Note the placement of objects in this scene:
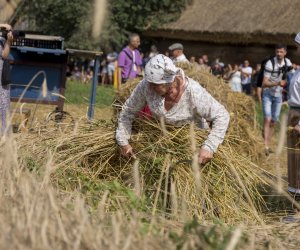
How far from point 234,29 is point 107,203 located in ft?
72.1

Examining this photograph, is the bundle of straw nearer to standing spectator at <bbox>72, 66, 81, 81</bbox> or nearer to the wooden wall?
the wooden wall

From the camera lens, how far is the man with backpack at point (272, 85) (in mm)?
9266

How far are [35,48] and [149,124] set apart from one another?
4.26m

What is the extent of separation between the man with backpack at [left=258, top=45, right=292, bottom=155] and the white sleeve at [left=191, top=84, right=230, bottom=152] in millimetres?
4396

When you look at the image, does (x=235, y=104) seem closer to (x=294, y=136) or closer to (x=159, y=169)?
(x=294, y=136)

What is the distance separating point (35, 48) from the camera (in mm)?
8922

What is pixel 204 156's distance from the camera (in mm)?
4609

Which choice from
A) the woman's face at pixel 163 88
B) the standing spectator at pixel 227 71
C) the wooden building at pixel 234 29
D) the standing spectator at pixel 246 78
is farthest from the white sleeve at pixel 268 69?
the wooden building at pixel 234 29

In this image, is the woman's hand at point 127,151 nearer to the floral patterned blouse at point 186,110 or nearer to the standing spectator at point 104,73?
the floral patterned blouse at point 186,110

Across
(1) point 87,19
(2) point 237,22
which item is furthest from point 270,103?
(2) point 237,22

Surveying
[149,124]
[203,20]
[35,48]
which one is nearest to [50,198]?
[149,124]

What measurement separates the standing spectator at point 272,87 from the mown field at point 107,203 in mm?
3625

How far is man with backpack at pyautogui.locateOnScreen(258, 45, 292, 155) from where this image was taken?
927cm

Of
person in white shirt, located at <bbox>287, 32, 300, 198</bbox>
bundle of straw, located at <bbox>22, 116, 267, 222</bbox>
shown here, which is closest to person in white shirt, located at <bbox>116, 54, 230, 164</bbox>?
bundle of straw, located at <bbox>22, 116, 267, 222</bbox>
